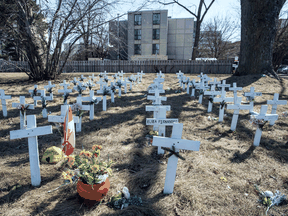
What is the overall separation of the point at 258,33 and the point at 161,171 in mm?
10842

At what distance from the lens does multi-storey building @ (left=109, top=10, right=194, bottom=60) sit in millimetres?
30656

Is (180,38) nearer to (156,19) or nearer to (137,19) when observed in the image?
(156,19)

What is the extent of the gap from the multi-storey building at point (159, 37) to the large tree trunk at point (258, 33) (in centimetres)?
2013

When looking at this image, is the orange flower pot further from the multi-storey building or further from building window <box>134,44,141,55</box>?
building window <box>134,44,141,55</box>

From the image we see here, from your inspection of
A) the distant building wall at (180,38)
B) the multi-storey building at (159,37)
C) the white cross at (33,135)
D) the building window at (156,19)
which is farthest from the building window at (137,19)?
the white cross at (33,135)

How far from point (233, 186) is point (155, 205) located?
1.24 m

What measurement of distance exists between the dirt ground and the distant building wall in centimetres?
2911

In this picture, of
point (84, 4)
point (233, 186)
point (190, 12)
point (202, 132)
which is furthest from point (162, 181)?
point (190, 12)

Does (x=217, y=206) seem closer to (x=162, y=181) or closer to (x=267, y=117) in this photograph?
(x=162, y=181)

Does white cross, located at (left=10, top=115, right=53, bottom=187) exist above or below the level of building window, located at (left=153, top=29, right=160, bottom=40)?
below

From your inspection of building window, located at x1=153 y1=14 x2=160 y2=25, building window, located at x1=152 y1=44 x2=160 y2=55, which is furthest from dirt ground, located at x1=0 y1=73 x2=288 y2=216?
building window, located at x1=153 y1=14 x2=160 y2=25

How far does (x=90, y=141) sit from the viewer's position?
3.99m

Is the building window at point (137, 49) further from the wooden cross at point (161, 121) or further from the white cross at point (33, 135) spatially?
the white cross at point (33, 135)

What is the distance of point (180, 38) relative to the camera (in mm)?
32156
